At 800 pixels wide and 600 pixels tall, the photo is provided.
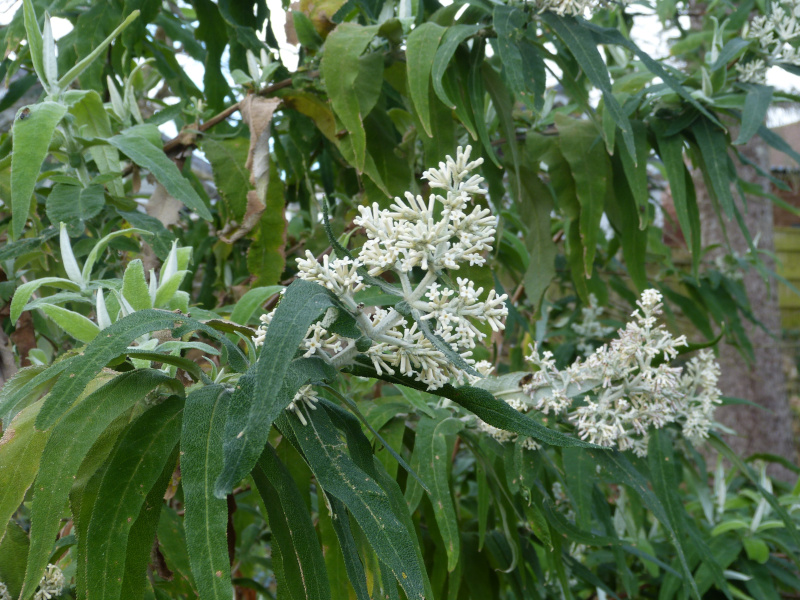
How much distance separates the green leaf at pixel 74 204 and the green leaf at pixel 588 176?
562 mm

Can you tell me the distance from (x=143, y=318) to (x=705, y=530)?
1166 mm

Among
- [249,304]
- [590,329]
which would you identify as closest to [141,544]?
[249,304]

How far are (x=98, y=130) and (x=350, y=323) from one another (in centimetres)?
57

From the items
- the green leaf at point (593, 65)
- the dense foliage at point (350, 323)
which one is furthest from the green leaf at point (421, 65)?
the green leaf at point (593, 65)

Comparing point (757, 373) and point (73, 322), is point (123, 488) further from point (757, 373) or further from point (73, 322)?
point (757, 373)

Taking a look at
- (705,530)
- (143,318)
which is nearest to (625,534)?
(705,530)

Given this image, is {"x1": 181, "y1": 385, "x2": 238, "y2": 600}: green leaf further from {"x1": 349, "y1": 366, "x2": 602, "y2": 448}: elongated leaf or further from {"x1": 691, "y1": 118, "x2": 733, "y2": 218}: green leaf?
{"x1": 691, "y1": 118, "x2": 733, "y2": 218}: green leaf

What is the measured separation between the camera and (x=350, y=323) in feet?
1.29

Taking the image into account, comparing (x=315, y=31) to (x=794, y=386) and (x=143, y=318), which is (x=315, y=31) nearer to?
(x=143, y=318)

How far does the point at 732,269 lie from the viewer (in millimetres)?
1854

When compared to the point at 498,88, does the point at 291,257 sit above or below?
below

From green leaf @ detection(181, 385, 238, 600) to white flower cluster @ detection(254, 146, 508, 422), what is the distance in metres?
0.07

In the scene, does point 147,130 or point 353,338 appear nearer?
point 353,338

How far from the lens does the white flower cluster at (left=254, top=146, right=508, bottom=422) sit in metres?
0.40
